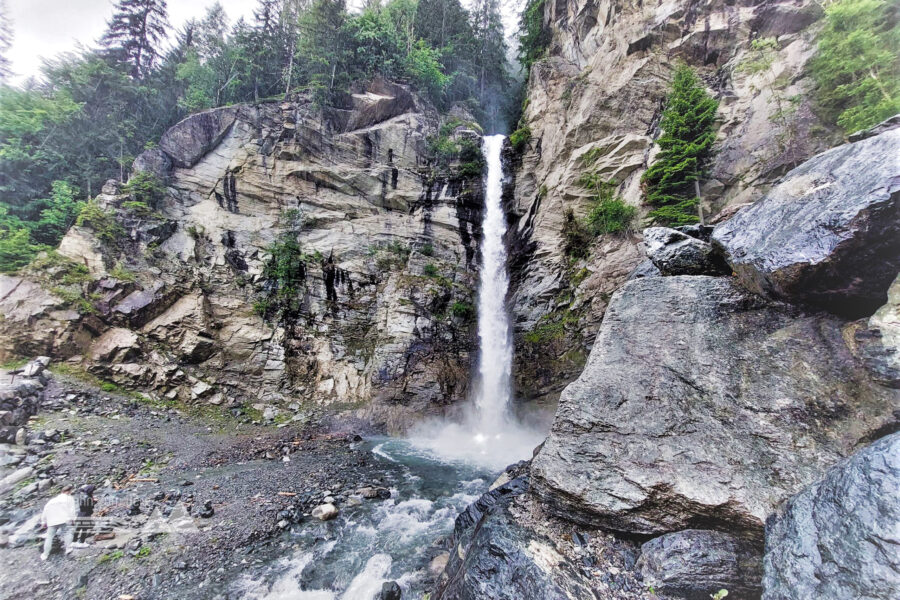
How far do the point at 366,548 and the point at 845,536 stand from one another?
6846 mm

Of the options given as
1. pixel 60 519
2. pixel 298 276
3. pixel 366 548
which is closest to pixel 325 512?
pixel 366 548

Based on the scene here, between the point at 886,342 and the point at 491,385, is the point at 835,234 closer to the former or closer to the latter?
the point at 886,342

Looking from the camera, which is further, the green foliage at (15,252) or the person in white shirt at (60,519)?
the green foliage at (15,252)

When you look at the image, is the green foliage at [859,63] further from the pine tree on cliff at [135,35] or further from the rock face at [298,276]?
the pine tree on cliff at [135,35]

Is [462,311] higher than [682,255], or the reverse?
[682,255]

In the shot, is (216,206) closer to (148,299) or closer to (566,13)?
(148,299)

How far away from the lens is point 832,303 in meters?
4.45

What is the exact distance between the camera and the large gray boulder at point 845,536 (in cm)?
250

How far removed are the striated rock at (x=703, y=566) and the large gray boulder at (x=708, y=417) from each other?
0.65ft

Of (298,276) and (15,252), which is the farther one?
(298,276)

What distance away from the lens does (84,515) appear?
6.29m

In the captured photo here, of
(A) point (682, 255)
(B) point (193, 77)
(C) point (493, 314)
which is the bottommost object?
(C) point (493, 314)

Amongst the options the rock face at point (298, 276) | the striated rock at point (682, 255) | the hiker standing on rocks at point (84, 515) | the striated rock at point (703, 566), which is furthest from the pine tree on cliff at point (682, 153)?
the hiker standing on rocks at point (84, 515)

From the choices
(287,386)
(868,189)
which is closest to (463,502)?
(868,189)
